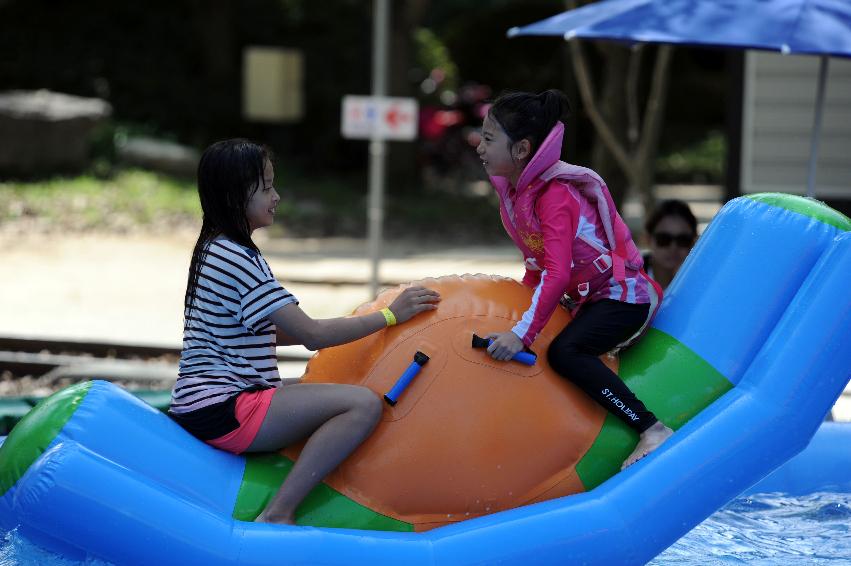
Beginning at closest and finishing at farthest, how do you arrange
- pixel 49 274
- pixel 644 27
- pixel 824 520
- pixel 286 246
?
pixel 824 520 < pixel 644 27 < pixel 49 274 < pixel 286 246

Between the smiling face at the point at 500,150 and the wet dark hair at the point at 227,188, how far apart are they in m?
0.74

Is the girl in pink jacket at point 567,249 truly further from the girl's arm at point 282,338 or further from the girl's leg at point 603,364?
the girl's arm at point 282,338

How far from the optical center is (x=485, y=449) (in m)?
4.23

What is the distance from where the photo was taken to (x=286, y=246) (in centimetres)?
1409

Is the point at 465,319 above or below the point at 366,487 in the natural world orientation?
above

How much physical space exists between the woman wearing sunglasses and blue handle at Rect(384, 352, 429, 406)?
6.94 feet

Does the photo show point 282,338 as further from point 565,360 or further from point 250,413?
point 565,360

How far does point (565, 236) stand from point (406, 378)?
71 centimetres

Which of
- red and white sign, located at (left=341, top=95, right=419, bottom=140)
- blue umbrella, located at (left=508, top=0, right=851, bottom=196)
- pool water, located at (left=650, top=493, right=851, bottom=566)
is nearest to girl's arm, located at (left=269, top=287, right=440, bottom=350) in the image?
pool water, located at (left=650, top=493, right=851, bottom=566)

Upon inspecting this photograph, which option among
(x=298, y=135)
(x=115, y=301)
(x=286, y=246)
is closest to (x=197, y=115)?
(x=298, y=135)

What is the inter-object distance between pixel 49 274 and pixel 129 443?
8251mm

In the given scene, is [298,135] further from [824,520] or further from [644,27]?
[824,520]

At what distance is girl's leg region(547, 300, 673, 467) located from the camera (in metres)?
4.29

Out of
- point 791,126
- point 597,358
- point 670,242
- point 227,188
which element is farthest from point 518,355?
point 791,126
